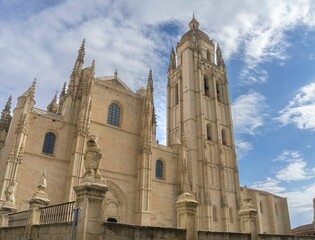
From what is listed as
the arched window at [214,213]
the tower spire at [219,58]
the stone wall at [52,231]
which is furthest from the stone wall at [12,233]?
the tower spire at [219,58]

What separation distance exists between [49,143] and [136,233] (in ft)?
50.2

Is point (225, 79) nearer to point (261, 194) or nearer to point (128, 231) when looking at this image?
point (261, 194)

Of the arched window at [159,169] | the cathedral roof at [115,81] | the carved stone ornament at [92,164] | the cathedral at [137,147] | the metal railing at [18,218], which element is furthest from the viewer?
the cathedral roof at [115,81]

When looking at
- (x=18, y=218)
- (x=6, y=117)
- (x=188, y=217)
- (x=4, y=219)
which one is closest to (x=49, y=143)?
(x=6, y=117)

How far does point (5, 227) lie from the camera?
1055cm

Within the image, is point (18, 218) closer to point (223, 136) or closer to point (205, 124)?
point (205, 124)

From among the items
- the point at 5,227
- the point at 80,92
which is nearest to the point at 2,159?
the point at 80,92

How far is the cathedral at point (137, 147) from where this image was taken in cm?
1886

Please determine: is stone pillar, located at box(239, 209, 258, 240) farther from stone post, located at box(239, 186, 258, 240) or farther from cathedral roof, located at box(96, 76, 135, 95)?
cathedral roof, located at box(96, 76, 135, 95)

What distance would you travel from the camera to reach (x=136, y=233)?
6.79 metres

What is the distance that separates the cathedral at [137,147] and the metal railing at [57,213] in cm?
513

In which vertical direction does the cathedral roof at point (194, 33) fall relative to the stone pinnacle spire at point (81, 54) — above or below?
above

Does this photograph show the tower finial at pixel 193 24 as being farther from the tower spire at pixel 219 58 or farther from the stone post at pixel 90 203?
the stone post at pixel 90 203

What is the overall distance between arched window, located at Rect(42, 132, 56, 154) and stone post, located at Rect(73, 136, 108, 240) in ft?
47.2
